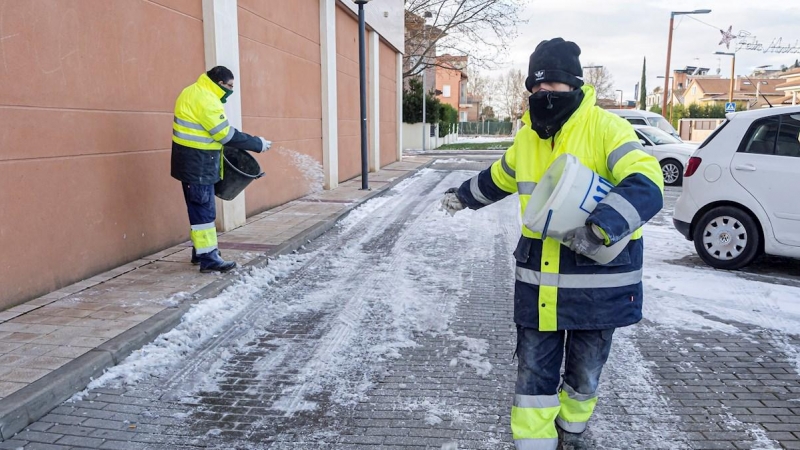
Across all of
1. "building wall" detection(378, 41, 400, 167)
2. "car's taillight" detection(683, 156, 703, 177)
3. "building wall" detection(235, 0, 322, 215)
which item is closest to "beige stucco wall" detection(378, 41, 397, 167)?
"building wall" detection(378, 41, 400, 167)

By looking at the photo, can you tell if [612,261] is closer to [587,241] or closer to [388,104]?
[587,241]

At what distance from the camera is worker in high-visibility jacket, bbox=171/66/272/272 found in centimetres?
595

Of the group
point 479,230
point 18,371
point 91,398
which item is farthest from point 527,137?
point 479,230

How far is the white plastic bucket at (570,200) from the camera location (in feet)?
8.36

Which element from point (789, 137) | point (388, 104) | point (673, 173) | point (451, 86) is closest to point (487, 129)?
point (451, 86)

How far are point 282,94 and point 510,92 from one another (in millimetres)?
92346

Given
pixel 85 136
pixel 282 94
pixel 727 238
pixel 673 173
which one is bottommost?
pixel 727 238

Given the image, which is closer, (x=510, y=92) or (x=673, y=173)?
(x=673, y=173)

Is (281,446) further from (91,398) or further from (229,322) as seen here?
(229,322)

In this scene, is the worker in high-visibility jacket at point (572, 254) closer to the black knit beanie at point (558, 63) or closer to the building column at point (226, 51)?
the black knit beanie at point (558, 63)

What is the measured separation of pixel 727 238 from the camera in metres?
6.70

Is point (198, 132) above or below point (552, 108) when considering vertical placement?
below

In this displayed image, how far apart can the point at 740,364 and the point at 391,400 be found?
96.5 inches

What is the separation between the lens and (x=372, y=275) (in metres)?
6.58
